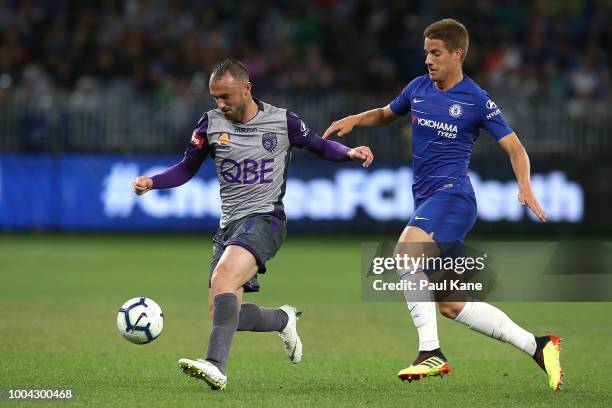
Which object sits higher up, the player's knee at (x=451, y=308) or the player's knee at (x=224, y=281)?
the player's knee at (x=224, y=281)

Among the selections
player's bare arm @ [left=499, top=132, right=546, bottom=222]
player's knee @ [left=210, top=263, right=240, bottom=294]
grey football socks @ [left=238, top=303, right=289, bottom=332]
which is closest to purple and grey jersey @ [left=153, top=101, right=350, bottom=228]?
player's knee @ [left=210, top=263, right=240, bottom=294]

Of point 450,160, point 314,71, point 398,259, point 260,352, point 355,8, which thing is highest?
point 355,8

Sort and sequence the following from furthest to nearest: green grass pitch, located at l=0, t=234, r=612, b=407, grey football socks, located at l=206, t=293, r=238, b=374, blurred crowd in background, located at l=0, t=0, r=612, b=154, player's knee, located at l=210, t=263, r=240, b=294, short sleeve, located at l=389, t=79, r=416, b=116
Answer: blurred crowd in background, located at l=0, t=0, r=612, b=154 < short sleeve, located at l=389, t=79, r=416, b=116 < player's knee, located at l=210, t=263, r=240, b=294 < green grass pitch, located at l=0, t=234, r=612, b=407 < grey football socks, located at l=206, t=293, r=238, b=374

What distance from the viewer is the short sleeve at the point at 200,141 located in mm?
7711

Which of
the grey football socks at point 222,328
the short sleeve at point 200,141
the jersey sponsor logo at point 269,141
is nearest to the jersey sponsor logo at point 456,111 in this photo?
the jersey sponsor logo at point 269,141

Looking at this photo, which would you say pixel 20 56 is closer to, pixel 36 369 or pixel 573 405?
pixel 36 369

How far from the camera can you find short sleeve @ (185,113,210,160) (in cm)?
771

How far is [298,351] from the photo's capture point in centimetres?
813

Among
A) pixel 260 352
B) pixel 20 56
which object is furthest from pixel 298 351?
pixel 20 56

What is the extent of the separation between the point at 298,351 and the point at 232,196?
128cm

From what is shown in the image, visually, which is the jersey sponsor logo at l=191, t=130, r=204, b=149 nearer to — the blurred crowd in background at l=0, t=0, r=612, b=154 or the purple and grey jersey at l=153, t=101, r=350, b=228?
the purple and grey jersey at l=153, t=101, r=350, b=228

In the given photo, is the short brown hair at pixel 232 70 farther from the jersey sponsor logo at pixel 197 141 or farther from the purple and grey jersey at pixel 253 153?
the jersey sponsor logo at pixel 197 141

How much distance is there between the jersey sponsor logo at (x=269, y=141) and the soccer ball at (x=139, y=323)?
1.31m

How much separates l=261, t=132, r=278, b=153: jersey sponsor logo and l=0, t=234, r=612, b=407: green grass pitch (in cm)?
154
